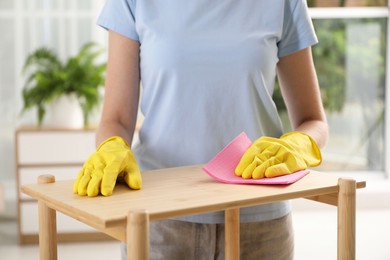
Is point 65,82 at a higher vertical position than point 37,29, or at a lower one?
lower

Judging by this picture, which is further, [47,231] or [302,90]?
[302,90]

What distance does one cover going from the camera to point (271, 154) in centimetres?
125

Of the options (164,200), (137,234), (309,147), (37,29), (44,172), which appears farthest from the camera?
(37,29)

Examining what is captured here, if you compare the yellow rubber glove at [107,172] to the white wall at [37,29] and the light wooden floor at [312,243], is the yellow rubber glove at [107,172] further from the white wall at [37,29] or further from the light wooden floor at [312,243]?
the white wall at [37,29]

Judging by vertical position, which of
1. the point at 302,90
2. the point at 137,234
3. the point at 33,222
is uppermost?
the point at 302,90

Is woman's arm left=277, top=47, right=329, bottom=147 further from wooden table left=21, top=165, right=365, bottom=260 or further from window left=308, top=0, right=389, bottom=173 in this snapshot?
window left=308, top=0, right=389, bottom=173

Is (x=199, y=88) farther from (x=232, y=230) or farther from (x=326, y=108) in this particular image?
(x=326, y=108)

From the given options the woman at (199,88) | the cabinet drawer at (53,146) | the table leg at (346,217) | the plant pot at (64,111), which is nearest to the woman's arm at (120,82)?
the woman at (199,88)

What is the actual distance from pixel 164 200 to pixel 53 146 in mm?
2877

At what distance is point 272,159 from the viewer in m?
1.23

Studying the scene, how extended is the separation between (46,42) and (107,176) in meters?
3.38

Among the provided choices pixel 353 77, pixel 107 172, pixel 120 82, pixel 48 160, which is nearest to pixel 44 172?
pixel 48 160

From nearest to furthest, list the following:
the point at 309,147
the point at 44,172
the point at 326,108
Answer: the point at 309,147 < the point at 44,172 < the point at 326,108

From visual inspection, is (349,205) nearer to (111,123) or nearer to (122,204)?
(122,204)
